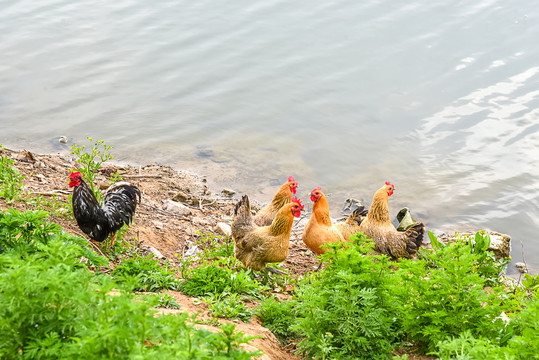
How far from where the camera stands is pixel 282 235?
22.3ft

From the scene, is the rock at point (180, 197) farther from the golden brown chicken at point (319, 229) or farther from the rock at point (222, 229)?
the golden brown chicken at point (319, 229)

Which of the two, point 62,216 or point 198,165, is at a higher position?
point 62,216

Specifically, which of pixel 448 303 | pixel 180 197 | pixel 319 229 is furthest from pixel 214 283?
pixel 180 197

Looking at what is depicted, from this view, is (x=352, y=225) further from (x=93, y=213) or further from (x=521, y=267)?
(x=93, y=213)

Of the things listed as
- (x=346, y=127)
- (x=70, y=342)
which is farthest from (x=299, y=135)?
(x=70, y=342)

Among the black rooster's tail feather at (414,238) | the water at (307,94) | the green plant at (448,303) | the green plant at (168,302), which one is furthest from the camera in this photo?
the water at (307,94)

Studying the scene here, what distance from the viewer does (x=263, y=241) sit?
21.9ft

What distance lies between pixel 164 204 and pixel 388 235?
357cm

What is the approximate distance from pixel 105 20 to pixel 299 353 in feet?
47.1

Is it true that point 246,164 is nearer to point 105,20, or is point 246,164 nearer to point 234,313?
point 234,313

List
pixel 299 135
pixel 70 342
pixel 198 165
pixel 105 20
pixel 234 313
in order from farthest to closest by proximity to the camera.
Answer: pixel 105 20 < pixel 299 135 < pixel 198 165 < pixel 234 313 < pixel 70 342

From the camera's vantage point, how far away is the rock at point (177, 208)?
8.69 meters

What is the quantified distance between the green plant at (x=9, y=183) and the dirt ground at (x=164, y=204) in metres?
0.11

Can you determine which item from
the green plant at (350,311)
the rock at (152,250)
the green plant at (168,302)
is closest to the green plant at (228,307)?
the green plant at (168,302)
